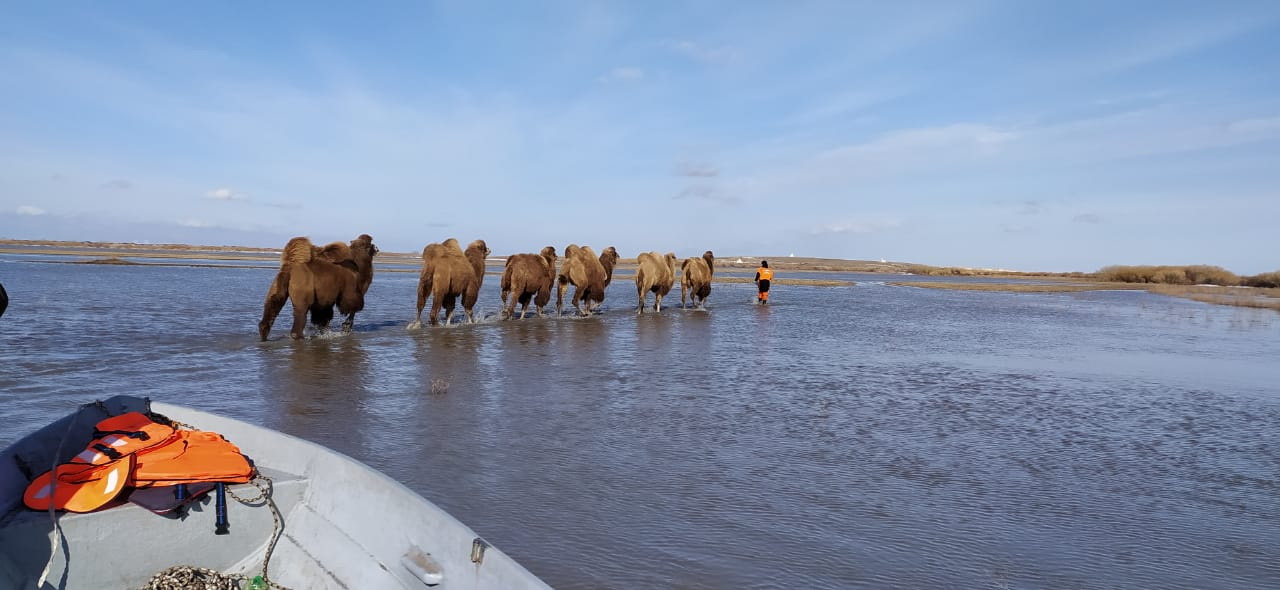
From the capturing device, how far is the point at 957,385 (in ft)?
32.5

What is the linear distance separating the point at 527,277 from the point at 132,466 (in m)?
14.1

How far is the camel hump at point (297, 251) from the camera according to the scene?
12055mm

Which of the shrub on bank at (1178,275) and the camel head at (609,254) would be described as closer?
the camel head at (609,254)

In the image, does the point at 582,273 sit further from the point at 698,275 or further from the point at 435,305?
the point at 698,275

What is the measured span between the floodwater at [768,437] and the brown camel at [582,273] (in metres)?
3.81

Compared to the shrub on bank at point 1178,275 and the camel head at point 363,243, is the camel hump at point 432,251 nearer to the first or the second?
the camel head at point 363,243

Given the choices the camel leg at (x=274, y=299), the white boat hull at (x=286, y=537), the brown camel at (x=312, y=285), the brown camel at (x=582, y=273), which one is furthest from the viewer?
the brown camel at (x=582, y=273)

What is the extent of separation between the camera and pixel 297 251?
12133 mm

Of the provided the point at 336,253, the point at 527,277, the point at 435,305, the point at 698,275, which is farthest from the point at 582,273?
the point at 336,253

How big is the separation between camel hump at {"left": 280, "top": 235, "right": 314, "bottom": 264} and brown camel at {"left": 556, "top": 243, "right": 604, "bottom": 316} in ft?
23.7

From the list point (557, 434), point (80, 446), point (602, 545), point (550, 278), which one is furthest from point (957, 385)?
point (550, 278)

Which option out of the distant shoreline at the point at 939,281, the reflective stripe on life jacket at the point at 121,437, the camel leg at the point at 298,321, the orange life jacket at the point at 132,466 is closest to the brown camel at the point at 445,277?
the camel leg at the point at 298,321

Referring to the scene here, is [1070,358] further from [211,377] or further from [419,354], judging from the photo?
[211,377]

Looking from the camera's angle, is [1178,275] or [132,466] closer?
[132,466]
